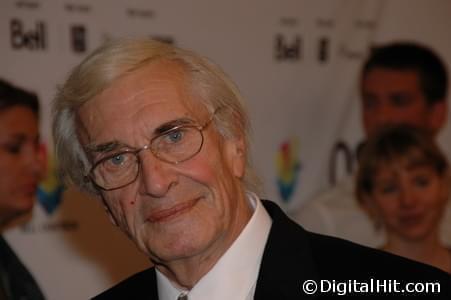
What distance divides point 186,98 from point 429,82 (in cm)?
188

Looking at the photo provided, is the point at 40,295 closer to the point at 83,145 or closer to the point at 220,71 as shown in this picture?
the point at 83,145

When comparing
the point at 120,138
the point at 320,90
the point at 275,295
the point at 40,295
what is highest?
the point at 120,138

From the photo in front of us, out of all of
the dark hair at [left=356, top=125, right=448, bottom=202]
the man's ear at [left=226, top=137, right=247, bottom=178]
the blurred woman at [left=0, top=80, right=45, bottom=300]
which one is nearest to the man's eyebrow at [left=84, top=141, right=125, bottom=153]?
the man's ear at [left=226, top=137, right=247, bottom=178]

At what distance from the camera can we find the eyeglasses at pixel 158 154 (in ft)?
5.20

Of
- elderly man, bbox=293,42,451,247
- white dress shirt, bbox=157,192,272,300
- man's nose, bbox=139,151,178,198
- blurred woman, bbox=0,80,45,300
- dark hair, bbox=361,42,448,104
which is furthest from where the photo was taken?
dark hair, bbox=361,42,448,104

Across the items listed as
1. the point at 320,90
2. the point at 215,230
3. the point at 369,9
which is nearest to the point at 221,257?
the point at 215,230

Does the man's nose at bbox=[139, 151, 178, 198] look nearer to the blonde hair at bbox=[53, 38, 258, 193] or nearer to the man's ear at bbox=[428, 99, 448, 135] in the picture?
the blonde hair at bbox=[53, 38, 258, 193]

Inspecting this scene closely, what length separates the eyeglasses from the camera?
62.4 inches

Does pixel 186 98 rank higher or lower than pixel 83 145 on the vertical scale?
higher

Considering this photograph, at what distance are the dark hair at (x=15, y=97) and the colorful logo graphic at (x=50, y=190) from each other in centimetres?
19

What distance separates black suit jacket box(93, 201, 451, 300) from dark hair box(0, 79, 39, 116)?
1.21 m

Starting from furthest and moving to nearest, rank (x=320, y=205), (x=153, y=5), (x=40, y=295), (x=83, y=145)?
(x=320, y=205), (x=153, y=5), (x=40, y=295), (x=83, y=145)

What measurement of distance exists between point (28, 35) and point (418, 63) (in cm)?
160

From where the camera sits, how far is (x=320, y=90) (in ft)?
10.4
